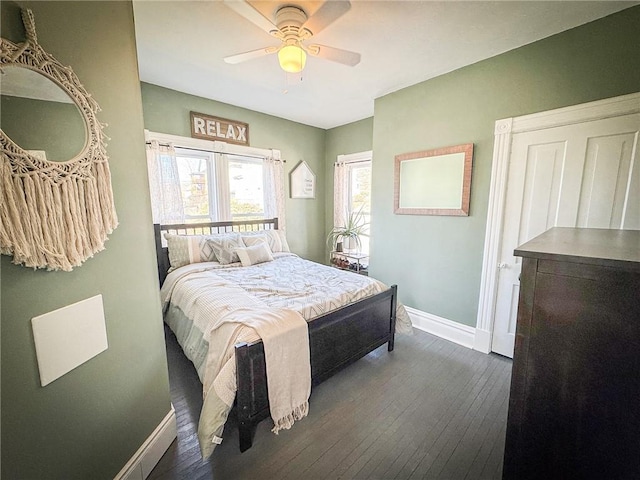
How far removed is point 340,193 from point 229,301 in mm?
3052

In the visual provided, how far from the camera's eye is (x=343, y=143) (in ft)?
14.7

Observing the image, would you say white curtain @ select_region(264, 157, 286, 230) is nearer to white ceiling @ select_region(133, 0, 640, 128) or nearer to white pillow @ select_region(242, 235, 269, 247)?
white pillow @ select_region(242, 235, 269, 247)

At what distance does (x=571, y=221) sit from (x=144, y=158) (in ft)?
9.91

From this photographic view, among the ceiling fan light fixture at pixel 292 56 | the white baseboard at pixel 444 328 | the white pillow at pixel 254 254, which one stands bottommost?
the white baseboard at pixel 444 328

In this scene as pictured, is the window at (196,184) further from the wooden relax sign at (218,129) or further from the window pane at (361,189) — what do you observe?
the window pane at (361,189)

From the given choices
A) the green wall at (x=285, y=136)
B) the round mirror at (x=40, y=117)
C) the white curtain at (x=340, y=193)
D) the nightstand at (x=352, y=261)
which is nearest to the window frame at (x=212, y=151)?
the green wall at (x=285, y=136)

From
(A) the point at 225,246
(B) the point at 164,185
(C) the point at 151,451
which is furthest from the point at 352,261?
(C) the point at 151,451

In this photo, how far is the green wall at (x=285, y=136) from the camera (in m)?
3.07

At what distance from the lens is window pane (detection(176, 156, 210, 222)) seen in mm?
3359

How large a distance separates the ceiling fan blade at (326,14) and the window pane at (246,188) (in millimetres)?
2401

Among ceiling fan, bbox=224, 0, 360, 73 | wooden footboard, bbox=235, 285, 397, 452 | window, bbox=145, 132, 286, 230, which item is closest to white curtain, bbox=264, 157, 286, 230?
window, bbox=145, 132, 286, 230

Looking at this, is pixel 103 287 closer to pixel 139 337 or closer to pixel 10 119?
pixel 139 337

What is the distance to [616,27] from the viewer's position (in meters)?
1.79

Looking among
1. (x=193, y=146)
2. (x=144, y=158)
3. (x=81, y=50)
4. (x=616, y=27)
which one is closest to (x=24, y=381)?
(x=144, y=158)
